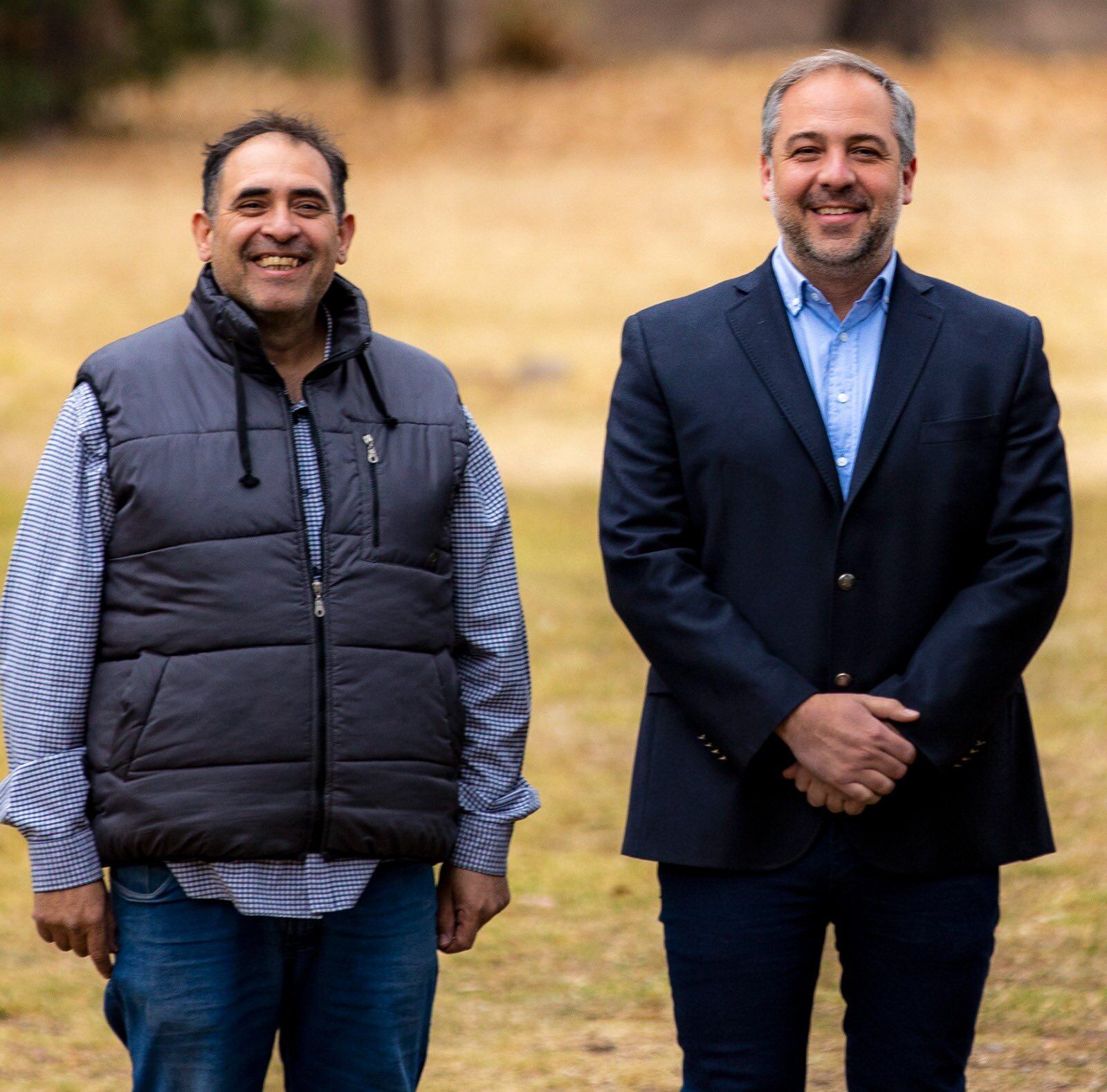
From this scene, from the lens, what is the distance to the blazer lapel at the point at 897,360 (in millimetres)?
2783

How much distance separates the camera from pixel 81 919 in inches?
104

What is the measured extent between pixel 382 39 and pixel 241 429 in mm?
22859

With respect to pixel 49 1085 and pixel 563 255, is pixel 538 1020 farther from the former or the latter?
pixel 563 255

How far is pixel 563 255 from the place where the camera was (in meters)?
15.8

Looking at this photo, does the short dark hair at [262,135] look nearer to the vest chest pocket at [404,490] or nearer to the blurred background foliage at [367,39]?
the vest chest pocket at [404,490]

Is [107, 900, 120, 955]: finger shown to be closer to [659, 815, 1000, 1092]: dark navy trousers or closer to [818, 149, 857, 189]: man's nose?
[659, 815, 1000, 1092]: dark navy trousers

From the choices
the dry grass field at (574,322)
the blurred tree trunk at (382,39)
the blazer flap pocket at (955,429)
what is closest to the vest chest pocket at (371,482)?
the blazer flap pocket at (955,429)

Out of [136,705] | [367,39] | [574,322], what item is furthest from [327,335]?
[367,39]

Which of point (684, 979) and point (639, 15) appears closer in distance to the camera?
point (684, 979)

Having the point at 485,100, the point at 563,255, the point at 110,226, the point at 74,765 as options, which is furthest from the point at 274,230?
the point at 485,100

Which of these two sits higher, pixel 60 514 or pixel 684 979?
pixel 60 514

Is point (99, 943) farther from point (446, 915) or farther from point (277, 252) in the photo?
point (277, 252)

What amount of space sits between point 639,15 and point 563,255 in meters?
20.5

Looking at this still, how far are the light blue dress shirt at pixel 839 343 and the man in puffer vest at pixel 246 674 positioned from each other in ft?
1.93
